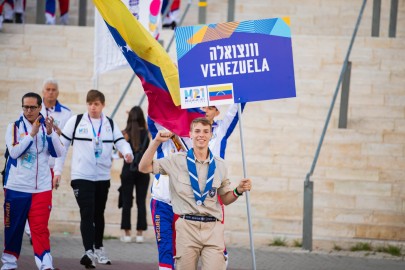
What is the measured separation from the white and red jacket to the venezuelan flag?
5.19ft

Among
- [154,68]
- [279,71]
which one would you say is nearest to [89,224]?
[154,68]

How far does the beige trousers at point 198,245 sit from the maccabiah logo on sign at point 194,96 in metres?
1.07

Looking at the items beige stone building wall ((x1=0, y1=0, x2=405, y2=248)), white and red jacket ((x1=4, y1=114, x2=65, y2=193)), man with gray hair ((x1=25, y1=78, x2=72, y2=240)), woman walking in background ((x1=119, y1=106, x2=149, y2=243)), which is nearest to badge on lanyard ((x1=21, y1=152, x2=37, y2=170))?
white and red jacket ((x1=4, y1=114, x2=65, y2=193))

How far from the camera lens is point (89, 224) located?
12688 mm

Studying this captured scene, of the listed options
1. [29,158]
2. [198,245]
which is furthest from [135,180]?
[198,245]

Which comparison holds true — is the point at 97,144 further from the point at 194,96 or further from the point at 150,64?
the point at 194,96

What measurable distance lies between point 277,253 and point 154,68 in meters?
4.88

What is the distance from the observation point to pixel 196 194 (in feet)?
30.6

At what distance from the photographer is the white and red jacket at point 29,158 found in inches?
459

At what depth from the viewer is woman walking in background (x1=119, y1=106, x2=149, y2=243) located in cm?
1521

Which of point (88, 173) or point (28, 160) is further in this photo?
point (88, 173)

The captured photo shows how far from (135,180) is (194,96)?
573 cm

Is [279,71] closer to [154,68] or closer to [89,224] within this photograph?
[154,68]

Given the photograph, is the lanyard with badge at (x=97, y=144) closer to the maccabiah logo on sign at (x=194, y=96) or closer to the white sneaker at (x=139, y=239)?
the white sneaker at (x=139, y=239)
